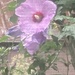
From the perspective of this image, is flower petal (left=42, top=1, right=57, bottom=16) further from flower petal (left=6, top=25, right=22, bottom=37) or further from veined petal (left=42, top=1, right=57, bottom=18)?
flower petal (left=6, top=25, right=22, bottom=37)

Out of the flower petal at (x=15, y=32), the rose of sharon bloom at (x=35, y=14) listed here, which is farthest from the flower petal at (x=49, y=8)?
the flower petal at (x=15, y=32)

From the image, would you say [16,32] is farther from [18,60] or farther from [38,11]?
[18,60]

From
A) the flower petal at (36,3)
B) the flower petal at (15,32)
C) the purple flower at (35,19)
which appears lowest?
the flower petal at (15,32)

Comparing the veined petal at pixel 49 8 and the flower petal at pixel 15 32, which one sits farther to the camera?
the flower petal at pixel 15 32

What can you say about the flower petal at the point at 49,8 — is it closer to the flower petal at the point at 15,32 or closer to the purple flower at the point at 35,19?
the purple flower at the point at 35,19

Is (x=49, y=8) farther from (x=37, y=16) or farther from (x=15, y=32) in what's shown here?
(x=15, y=32)

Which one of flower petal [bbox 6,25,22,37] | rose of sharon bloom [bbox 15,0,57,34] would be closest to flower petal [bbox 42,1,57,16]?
rose of sharon bloom [bbox 15,0,57,34]

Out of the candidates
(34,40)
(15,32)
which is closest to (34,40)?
(34,40)

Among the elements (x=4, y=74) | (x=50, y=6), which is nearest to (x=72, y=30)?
(x=50, y=6)
